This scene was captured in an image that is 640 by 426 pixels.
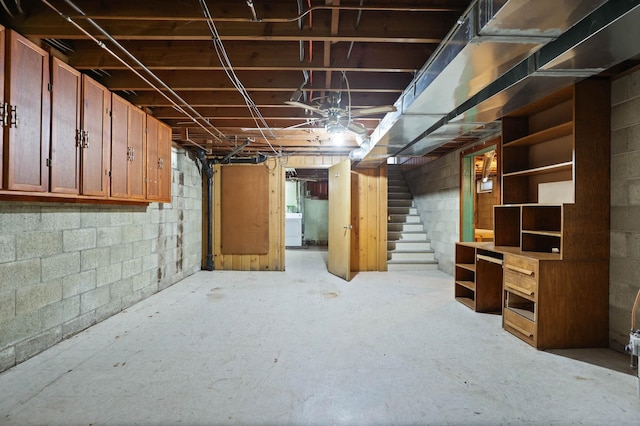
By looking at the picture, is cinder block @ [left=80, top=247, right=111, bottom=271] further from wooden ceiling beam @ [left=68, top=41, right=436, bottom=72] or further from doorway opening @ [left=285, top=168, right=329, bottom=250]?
doorway opening @ [left=285, top=168, right=329, bottom=250]

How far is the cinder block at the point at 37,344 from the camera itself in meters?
2.17

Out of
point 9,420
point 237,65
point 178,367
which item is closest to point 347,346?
point 178,367

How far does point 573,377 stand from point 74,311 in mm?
3856

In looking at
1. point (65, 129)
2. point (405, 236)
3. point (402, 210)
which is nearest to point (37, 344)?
point (65, 129)

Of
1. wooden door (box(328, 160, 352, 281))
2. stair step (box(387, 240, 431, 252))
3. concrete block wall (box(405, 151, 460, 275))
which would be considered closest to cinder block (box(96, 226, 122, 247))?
wooden door (box(328, 160, 352, 281))

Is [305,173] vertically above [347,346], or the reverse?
[305,173]

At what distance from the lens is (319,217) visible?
30.3ft

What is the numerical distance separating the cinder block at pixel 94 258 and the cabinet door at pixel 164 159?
928 mm

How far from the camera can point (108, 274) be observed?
3115 millimetres

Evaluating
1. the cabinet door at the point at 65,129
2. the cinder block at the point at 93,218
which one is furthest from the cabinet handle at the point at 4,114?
the cinder block at the point at 93,218

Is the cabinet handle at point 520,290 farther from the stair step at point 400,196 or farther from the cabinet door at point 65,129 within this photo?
the stair step at point 400,196

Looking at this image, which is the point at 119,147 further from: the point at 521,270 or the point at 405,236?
the point at 405,236

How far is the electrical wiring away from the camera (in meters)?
1.84

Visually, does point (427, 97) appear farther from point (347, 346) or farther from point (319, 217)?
point (319, 217)
